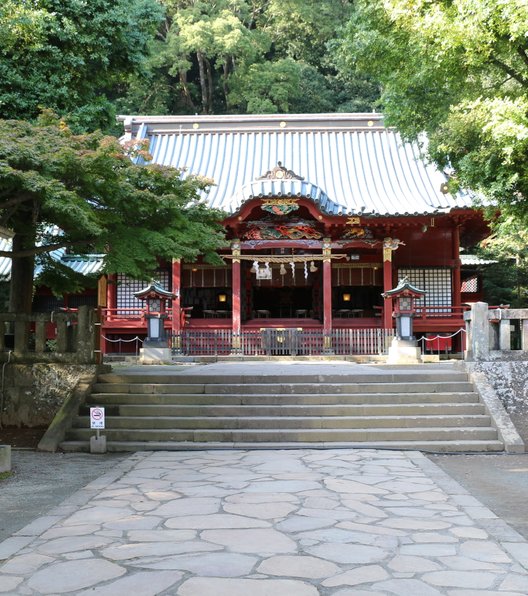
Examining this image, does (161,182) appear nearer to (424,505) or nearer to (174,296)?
(424,505)

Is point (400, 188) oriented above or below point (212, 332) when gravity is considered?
above

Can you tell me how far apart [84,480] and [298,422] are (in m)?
3.32

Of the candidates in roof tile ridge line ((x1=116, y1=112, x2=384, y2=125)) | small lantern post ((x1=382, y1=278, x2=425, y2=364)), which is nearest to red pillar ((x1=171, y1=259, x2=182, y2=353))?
small lantern post ((x1=382, y1=278, x2=425, y2=364))

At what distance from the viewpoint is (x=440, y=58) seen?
30.1 ft

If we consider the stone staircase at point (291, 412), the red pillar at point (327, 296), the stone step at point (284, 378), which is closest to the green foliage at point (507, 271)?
the red pillar at point (327, 296)

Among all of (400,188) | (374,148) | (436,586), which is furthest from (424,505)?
(374,148)

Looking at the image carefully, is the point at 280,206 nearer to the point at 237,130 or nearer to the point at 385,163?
the point at 385,163

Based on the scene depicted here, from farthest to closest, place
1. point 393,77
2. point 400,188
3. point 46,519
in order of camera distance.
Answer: point 400,188
point 393,77
point 46,519

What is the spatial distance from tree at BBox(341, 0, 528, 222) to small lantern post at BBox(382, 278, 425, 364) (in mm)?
5373

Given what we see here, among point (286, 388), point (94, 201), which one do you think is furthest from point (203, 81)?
point (286, 388)

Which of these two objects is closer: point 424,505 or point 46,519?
point 46,519

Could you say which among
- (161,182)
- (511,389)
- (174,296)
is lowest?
(511,389)

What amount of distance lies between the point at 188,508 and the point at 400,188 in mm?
16928

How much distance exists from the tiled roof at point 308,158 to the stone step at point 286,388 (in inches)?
360
